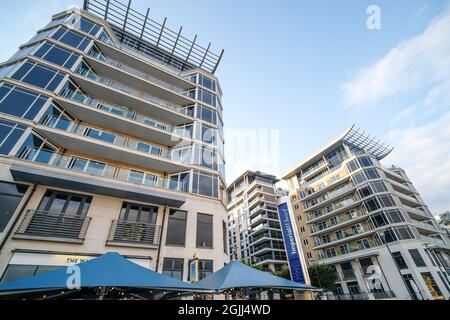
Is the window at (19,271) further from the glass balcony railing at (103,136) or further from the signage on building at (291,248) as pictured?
the signage on building at (291,248)

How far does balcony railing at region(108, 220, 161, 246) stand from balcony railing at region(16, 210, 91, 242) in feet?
4.79

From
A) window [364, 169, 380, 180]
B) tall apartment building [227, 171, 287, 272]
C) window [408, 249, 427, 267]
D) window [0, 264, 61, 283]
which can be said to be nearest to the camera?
window [0, 264, 61, 283]

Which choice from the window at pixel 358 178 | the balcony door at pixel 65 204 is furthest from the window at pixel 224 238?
the window at pixel 358 178

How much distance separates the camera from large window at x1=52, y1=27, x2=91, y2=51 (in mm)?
17420

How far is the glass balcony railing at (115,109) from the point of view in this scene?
1548 centimetres

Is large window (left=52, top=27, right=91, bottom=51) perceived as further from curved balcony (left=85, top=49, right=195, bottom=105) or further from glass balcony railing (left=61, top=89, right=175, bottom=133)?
glass balcony railing (left=61, top=89, right=175, bottom=133)

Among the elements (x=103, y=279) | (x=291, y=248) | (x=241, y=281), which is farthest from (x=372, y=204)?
(x=103, y=279)

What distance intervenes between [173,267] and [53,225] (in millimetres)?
6728

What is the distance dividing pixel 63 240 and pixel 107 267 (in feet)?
23.6

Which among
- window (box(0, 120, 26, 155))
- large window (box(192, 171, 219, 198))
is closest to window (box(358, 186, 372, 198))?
large window (box(192, 171, 219, 198))

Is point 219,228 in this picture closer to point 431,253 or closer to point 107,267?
point 107,267

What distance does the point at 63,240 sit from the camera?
10.8 m
